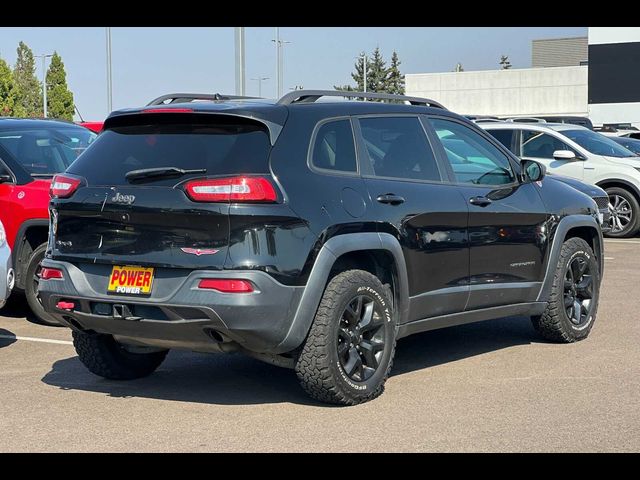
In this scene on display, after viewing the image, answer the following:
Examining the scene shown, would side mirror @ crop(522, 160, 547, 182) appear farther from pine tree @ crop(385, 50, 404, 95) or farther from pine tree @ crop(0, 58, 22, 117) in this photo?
pine tree @ crop(385, 50, 404, 95)

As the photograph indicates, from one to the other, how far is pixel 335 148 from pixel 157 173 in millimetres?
1132

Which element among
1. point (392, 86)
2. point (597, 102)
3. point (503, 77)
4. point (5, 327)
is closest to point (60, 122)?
point (5, 327)

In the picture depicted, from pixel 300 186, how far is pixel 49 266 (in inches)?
65.0

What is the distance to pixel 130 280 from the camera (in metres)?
6.18

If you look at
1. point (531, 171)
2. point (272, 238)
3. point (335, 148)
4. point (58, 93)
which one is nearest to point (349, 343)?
point (272, 238)

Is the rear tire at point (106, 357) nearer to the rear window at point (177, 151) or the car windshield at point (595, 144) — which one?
the rear window at point (177, 151)

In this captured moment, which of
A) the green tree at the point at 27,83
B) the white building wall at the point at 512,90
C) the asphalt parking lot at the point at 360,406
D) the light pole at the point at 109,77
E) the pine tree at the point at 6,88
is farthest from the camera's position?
the green tree at the point at 27,83

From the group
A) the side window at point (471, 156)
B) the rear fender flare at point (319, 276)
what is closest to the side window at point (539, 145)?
the side window at point (471, 156)

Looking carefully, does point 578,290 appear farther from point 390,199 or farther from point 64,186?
point 64,186

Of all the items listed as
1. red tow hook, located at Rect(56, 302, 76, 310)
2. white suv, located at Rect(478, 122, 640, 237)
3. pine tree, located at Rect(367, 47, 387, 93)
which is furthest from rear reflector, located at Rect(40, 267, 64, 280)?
pine tree, located at Rect(367, 47, 387, 93)

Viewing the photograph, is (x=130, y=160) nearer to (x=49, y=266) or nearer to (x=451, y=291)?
(x=49, y=266)

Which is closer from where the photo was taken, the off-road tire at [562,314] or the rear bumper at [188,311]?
the rear bumper at [188,311]

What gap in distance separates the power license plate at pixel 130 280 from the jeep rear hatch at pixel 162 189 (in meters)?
0.05

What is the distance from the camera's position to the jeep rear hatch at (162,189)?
235 inches
